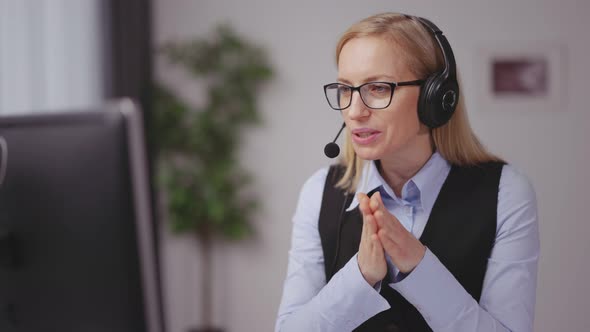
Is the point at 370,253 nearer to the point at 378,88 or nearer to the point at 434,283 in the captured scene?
the point at 434,283

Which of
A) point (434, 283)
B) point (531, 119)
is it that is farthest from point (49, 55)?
point (434, 283)

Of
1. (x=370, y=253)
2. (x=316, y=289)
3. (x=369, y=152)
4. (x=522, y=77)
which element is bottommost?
(x=316, y=289)

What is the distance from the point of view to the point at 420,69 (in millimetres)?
875

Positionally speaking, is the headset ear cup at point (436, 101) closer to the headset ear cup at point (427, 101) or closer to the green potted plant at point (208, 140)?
the headset ear cup at point (427, 101)

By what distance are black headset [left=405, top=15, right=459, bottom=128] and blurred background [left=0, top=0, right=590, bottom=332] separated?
13cm

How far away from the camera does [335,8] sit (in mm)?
1210

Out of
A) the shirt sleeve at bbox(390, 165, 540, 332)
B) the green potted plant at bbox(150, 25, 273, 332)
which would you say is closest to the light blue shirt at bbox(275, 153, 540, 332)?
the shirt sleeve at bbox(390, 165, 540, 332)

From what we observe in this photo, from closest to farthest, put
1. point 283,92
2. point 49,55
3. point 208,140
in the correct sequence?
point 283,92
point 49,55
point 208,140

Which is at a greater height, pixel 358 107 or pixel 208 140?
pixel 358 107

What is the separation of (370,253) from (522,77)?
564mm

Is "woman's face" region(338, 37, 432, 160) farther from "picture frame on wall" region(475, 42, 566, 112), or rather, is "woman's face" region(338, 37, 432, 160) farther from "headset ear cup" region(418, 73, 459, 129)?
"picture frame on wall" region(475, 42, 566, 112)

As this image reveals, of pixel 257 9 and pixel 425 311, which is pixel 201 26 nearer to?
pixel 257 9

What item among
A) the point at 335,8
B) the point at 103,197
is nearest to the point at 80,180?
the point at 103,197

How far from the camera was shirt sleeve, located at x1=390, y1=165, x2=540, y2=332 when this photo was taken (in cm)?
84
